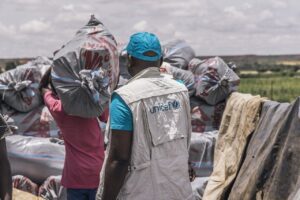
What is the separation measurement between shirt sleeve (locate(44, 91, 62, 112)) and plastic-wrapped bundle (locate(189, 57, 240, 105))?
2292mm

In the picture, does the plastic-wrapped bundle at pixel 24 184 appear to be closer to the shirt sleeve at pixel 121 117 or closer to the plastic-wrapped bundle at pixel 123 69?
the plastic-wrapped bundle at pixel 123 69

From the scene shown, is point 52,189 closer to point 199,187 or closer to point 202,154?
point 199,187

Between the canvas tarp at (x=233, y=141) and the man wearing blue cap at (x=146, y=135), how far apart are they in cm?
209

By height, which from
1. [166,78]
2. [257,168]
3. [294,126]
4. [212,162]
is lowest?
[212,162]

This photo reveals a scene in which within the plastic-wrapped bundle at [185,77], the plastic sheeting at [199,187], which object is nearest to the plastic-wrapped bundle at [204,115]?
the plastic-wrapped bundle at [185,77]

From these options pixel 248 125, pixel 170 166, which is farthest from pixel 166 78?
pixel 248 125


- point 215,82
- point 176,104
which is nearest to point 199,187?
point 215,82

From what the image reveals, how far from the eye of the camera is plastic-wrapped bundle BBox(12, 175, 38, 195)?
16.1ft

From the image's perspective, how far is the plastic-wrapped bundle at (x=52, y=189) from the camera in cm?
481

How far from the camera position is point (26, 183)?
4.96 meters

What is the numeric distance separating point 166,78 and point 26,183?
100 inches

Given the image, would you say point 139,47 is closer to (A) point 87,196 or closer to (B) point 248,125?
(A) point 87,196

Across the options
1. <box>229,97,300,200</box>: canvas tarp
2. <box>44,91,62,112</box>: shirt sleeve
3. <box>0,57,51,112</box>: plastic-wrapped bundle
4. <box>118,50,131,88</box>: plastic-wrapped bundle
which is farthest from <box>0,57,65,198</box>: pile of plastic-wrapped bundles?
<box>229,97,300,200</box>: canvas tarp

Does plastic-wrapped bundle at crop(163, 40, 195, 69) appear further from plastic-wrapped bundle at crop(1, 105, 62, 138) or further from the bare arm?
the bare arm
